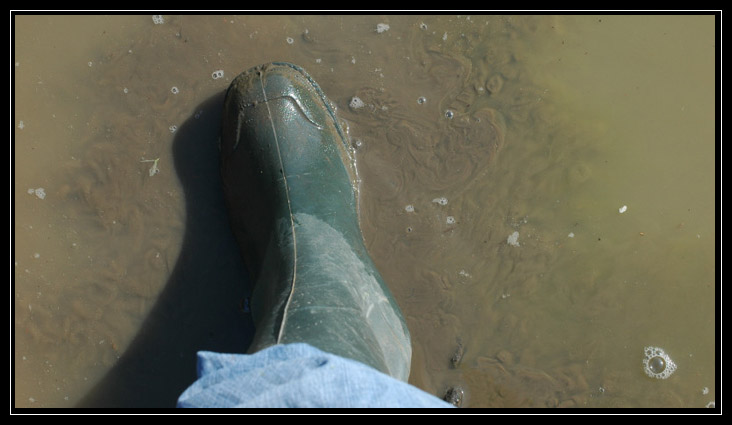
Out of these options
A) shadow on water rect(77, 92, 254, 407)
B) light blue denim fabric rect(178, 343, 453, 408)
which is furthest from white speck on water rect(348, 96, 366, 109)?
light blue denim fabric rect(178, 343, 453, 408)

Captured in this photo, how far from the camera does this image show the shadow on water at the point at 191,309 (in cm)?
177

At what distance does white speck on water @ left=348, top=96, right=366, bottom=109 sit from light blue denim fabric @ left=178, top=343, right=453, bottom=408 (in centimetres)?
107

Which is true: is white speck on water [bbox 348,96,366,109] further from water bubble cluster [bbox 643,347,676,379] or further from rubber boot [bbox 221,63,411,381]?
water bubble cluster [bbox 643,347,676,379]

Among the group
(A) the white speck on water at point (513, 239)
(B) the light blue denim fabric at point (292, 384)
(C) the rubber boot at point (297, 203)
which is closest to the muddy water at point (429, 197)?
(A) the white speck on water at point (513, 239)

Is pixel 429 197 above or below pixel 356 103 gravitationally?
below

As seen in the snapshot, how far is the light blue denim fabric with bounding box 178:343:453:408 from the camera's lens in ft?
2.92

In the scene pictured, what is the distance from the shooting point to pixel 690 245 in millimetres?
1868

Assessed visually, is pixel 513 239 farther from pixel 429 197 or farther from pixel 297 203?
pixel 297 203

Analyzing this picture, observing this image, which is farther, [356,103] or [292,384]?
[356,103]

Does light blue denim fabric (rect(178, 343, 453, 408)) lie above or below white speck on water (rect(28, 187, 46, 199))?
below

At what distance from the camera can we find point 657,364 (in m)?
1.82

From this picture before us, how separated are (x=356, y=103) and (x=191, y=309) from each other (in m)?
0.90

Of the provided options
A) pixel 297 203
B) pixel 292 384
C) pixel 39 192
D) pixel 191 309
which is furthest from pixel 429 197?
pixel 39 192
